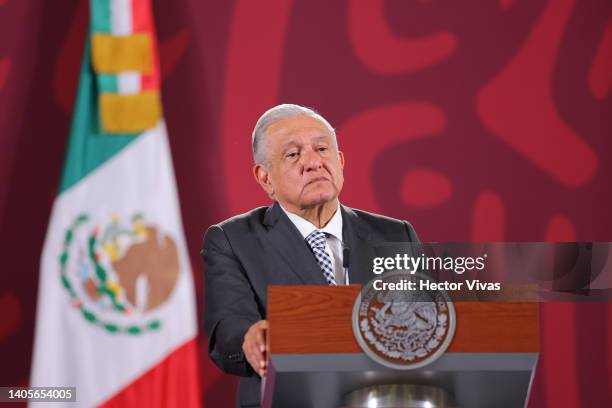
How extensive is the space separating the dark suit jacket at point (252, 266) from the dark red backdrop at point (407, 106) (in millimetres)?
1210

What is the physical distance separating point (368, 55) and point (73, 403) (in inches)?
72.1

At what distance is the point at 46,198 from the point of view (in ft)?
11.7

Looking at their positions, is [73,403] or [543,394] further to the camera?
[543,394]

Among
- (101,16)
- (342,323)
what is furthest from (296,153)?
(101,16)

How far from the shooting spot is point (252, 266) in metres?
2.37

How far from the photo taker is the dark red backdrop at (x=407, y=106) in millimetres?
3648

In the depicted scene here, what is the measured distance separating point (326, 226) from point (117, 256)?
4.03 feet

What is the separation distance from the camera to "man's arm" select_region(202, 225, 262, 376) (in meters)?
2.10

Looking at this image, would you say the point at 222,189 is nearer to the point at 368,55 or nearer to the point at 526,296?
the point at 368,55

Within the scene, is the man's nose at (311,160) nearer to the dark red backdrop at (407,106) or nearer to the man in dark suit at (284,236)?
the man in dark suit at (284,236)

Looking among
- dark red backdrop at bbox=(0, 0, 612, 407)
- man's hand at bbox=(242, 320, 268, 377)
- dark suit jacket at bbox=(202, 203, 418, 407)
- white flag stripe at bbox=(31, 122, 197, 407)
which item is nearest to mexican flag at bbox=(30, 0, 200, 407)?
white flag stripe at bbox=(31, 122, 197, 407)

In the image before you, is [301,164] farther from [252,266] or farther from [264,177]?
[252,266]

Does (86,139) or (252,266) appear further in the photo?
(86,139)

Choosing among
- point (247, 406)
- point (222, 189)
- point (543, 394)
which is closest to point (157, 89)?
point (222, 189)
